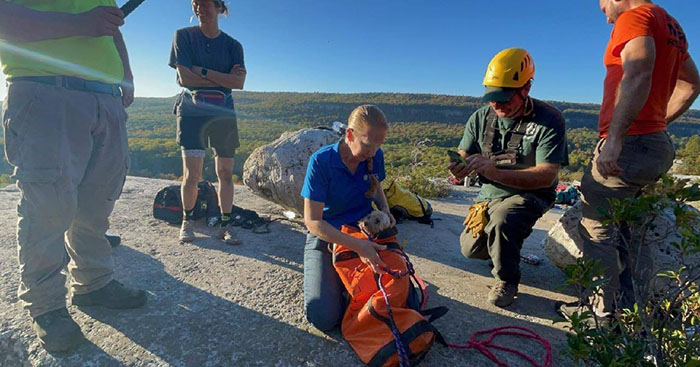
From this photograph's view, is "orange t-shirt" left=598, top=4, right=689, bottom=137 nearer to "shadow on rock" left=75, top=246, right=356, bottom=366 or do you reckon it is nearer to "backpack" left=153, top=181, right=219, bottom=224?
"shadow on rock" left=75, top=246, right=356, bottom=366

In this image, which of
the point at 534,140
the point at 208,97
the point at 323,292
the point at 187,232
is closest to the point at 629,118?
the point at 534,140

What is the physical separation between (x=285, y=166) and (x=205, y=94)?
139cm

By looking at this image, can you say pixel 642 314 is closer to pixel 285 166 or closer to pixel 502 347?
pixel 502 347

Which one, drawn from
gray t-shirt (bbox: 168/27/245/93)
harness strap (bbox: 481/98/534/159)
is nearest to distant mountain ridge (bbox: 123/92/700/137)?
gray t-shirt (bbox: 168/27/245/93)

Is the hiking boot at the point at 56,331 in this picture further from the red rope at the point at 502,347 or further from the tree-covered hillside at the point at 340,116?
the tree-covered hillside at the point at 340,116

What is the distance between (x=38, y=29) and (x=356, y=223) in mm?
2123

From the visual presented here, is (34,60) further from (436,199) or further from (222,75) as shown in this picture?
(436,199)

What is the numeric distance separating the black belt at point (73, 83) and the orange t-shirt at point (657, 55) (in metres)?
3.18

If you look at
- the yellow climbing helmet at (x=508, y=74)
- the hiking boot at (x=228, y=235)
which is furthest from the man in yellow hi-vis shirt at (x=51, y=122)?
the yellow climbing helmet at (x=508, y=74)

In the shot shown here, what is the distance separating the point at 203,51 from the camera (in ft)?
11.9

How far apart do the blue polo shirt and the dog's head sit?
150mm

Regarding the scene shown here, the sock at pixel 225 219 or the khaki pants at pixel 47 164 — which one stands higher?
the khaki pants at pixel 47 164

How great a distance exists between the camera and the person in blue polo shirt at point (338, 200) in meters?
2.29

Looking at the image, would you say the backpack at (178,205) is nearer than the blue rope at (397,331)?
No
